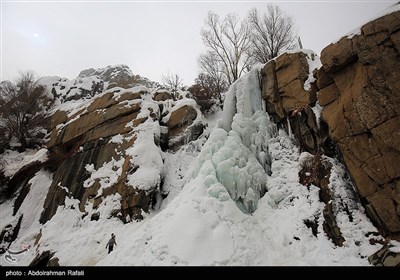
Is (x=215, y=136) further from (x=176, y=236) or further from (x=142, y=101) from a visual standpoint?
(x=142, y=101)

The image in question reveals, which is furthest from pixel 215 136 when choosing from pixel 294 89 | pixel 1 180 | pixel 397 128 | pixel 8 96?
pixel 8 96

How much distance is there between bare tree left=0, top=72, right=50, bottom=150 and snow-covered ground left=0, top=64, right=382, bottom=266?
1129 centimetres

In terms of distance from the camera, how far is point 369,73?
269 inches

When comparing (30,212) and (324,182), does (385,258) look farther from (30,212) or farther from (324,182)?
(30,212)

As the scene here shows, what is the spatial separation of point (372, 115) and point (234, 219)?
4.88m

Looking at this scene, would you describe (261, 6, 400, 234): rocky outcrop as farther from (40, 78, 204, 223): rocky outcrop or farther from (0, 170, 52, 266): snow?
(0, 170, 52, 266): snow

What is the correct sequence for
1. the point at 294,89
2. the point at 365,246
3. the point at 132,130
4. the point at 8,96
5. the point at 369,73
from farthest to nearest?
the point at 8,96, the point at 132,130, the point at 294,89, the point at 369,73, the point at 365,246

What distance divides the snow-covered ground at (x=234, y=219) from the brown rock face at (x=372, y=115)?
0.56 meters

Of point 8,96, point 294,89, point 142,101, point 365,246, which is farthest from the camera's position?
point 8,96

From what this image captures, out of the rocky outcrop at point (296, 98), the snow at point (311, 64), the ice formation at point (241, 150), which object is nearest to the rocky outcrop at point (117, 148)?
the ice formation at point (241, 150)

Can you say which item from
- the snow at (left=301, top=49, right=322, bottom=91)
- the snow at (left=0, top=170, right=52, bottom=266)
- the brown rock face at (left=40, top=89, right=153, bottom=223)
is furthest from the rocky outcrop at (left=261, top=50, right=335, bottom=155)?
the snow at (left=0, top=170, right=52, bottom=266)

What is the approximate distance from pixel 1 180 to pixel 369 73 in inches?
779

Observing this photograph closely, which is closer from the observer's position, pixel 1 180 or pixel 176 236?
pixel 176 236

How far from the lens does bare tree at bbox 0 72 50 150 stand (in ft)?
65.4
